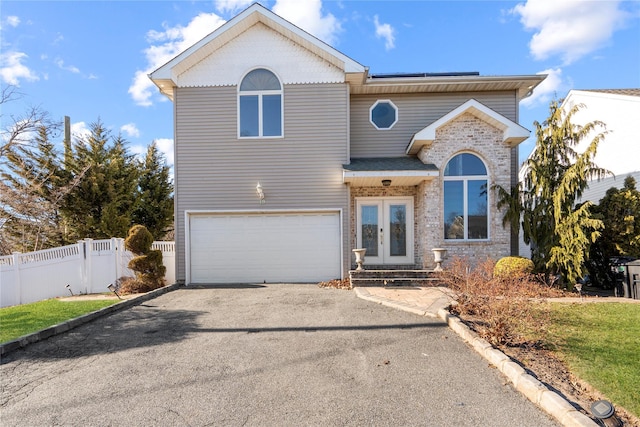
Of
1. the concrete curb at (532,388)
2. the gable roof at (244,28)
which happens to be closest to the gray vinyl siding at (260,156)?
the gable roof at (244,28)

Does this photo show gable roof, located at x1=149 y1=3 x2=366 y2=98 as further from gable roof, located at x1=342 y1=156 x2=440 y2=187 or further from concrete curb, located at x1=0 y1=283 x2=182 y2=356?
concrete curb, located at x1=0 y1=283 x2=182 y2=356

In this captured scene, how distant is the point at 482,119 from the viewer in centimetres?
1059

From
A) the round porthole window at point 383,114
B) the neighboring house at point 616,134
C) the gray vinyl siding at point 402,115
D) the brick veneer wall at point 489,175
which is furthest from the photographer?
the neighboring house at point 616,134

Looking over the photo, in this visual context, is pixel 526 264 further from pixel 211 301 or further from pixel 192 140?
pixel 192 140

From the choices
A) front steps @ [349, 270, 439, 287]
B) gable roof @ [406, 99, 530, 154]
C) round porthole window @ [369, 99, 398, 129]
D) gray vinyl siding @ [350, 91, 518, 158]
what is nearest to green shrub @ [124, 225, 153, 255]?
front steps @ [349, 270, 439, 287]

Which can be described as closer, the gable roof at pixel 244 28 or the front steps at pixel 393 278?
the front steps at pixel 393 278

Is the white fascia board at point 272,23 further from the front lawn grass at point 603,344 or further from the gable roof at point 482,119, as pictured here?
the front lawn grass at point 603,344

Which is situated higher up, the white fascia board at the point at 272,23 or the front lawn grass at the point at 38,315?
the white fascia board at the point at 272,23

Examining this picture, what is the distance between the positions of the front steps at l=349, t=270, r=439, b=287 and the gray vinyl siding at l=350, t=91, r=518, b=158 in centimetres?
426

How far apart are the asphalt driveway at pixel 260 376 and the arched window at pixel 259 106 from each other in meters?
6.42

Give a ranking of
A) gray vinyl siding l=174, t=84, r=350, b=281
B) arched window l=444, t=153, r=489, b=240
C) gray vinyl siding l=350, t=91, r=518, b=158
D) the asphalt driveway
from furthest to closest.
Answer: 1. gray vinyl siding l=350, t=91, r=518, b=158
2. gray vinyl siding l=174, t=84, r=350, b=281
3. arched window l=444, t=153, r=489, b=240
4. the asphalt driveway

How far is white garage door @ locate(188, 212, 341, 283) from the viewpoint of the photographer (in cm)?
1105

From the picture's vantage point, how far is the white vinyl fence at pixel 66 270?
31.9 ft

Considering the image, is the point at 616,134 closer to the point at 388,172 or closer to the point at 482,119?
the point at 482,119
